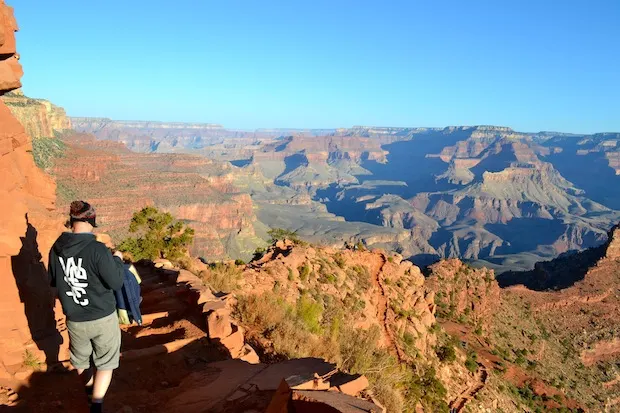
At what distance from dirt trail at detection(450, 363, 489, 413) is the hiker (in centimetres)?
1670

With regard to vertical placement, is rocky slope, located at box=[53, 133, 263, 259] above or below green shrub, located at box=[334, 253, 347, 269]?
below

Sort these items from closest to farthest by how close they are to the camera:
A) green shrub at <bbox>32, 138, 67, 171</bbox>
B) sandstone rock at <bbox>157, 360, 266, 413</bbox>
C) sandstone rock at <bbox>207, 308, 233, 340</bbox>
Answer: sandstone rock at <bbox>157, 360, 266, 413</bbox>
sandstone rock at <bbox>207, 308, 233, 340</bbox>
green shrub at <bbox>32, 138, 67, 171</bbox>

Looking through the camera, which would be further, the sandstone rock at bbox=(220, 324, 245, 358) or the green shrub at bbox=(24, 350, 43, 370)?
the sandstone rock at bbox=(220, 324, 245, 358)

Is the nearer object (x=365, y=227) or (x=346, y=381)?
(x=346, y=381)

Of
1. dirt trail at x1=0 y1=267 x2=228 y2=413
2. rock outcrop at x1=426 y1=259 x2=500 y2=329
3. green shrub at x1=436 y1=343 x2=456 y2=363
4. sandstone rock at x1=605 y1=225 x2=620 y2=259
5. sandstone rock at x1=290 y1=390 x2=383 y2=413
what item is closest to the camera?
sandstone rock at x1=290 y1=390 x2=383 y2=413

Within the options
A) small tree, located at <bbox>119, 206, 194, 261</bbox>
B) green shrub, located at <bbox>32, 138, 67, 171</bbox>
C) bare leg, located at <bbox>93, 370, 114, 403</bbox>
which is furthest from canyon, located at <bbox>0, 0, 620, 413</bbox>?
green shrub, located at <bbox>32, 138, 67, 171</bbox>

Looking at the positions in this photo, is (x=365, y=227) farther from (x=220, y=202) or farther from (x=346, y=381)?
(x=346, y=381)

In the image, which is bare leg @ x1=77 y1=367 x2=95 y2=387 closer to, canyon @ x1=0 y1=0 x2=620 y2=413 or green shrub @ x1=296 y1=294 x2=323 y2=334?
canyon @ x1=0 y1=0 x2=620 y2=413

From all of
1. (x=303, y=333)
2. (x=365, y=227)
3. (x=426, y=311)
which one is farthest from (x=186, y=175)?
(x=303, y=333)

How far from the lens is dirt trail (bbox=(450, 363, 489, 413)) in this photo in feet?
63.2

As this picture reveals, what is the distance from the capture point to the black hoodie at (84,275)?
546 cm

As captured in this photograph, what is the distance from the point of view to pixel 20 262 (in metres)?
7.80

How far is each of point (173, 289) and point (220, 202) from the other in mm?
139460

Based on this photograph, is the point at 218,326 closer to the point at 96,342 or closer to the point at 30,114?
the point at 96,342
